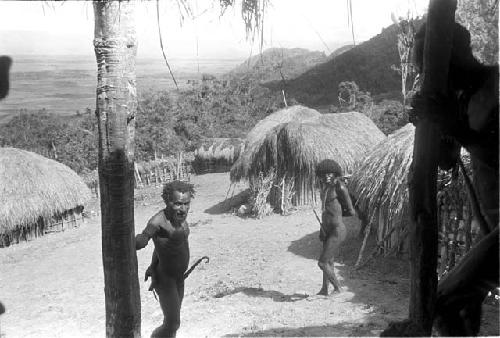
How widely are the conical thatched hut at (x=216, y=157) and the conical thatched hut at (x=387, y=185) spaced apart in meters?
13.6

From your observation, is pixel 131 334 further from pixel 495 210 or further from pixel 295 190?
pixel 295 190

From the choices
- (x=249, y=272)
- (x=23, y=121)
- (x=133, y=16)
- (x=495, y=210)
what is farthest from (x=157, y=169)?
(x=495, y=210)

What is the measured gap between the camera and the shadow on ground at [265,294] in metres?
7.39

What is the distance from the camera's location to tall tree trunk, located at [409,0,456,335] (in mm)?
1914

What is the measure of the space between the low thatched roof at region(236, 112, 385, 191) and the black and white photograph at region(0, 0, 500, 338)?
0.04 m

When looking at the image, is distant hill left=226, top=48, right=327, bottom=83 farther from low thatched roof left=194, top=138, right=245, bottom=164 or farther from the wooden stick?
the wooden stick

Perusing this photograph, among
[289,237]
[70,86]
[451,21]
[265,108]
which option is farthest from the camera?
[70,86]

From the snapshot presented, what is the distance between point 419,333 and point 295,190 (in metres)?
12.2

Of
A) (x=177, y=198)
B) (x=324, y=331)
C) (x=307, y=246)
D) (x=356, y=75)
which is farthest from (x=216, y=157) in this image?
(x=177, y=198)

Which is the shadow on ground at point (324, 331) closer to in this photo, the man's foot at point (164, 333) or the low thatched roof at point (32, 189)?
the man's foot at point (164, 333)

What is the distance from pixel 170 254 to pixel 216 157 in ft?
58.8

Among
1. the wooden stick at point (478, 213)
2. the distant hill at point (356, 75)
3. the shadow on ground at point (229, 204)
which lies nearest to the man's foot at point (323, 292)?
the wooden stick at point (478, 213)

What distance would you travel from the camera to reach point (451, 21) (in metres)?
1.91

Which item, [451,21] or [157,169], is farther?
A: [157,169]
